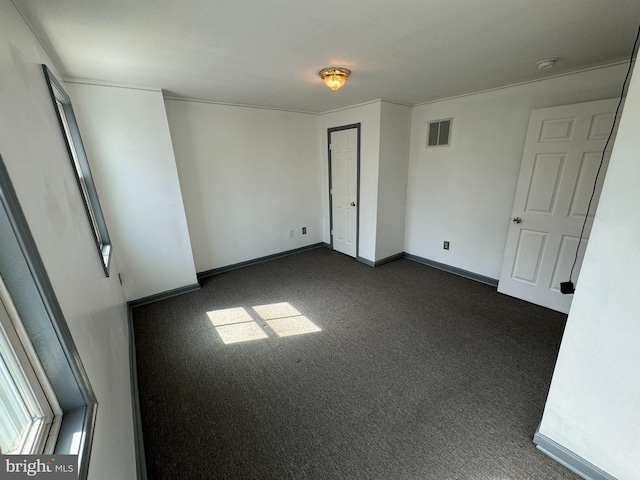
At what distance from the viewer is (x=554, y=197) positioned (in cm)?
255

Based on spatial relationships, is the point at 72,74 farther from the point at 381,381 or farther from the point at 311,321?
the point at 381,381

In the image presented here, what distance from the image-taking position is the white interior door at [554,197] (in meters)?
2.29

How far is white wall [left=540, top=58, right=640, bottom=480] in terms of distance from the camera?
1042 millimetres

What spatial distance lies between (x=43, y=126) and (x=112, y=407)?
1.36 m

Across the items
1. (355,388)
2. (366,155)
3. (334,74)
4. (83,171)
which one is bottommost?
(355,388)

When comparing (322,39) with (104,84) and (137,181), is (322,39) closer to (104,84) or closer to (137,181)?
(104,84)

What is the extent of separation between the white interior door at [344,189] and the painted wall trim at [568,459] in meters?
2.88

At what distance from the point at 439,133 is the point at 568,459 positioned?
3.24 m

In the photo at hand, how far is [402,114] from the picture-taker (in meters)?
3.46

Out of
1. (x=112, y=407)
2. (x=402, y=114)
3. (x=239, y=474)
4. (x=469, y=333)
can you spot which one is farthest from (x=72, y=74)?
(x=469, y=333)

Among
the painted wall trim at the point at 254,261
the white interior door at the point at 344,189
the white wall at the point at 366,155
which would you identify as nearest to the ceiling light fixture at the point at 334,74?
the white wall at the point at 366,155

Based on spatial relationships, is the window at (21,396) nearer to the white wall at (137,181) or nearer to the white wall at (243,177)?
the white wall at (137,181)

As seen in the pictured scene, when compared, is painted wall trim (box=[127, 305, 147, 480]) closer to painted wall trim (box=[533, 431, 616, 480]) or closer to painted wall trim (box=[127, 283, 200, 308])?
painted wall trim (box=[127, 283, 200, 308])

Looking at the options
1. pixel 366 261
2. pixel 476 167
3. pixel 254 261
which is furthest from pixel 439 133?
pixel 254 261
